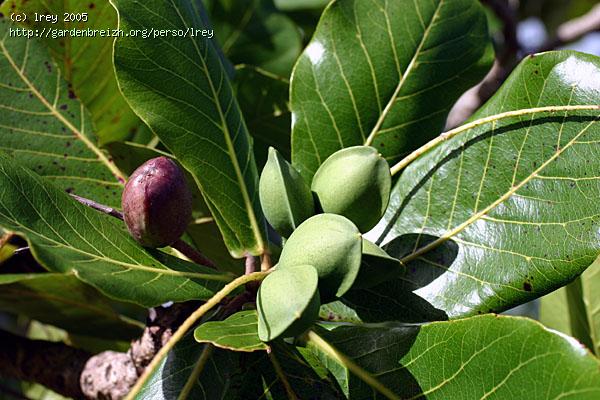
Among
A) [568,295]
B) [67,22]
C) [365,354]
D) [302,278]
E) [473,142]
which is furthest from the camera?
[568,295]

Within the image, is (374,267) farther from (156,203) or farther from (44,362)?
(44,362)

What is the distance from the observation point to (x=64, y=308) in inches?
57.2

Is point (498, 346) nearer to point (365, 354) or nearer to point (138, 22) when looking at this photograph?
point (365, 354)

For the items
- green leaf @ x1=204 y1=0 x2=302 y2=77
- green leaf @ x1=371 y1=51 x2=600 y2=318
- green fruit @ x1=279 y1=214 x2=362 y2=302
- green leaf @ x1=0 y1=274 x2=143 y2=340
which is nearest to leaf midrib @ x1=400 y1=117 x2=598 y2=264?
green leaf @ x1=371 y1=51 x2=600 y2=318

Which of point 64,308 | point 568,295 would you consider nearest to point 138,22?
point 64,308

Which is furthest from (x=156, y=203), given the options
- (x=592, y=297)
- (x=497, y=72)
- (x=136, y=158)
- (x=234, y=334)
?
(x=497, y=72)

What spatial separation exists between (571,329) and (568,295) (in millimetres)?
74

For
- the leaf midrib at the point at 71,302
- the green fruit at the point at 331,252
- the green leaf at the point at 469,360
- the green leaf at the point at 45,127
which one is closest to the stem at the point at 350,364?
the green leaf at the point at 469,360

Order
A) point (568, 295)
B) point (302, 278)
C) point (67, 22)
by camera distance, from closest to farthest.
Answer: point (302, 278), point (67, 22), point (568, 295)

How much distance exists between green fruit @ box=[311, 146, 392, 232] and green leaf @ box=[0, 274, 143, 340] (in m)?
0.60

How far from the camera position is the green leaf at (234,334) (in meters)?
0.87

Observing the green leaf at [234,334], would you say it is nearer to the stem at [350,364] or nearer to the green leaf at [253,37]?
the stem at [350,364]

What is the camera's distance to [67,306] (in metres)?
1.45

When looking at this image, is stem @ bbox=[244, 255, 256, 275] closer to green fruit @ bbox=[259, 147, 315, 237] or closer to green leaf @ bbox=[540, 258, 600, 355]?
green fruit @ bbox=[259, 147, 315, 237]
